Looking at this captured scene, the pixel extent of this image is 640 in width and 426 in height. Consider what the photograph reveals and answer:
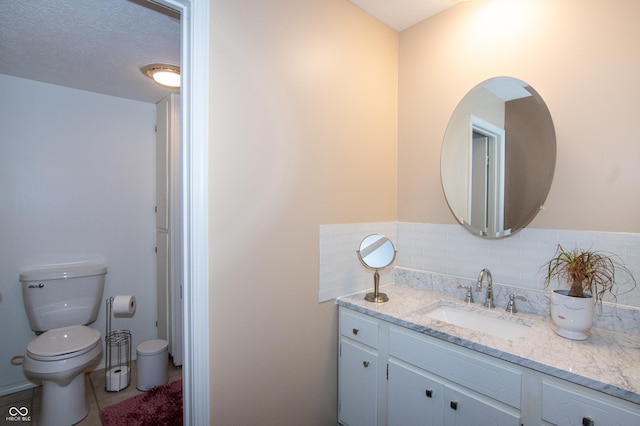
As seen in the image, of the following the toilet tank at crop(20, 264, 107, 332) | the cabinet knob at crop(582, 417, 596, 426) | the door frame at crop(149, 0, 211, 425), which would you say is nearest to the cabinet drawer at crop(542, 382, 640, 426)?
the cabinet knob at crop(582, 417, 596, 426)

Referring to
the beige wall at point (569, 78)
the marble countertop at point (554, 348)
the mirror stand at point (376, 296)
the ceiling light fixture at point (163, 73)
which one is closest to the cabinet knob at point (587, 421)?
the marble countertop at point (554, 348)

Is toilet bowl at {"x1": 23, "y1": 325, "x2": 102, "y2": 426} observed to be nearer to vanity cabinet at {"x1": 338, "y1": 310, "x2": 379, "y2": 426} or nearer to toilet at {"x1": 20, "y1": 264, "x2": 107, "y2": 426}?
toilet at {"x1": 20, "y1": 264, "x2": 107, "y2": 426}

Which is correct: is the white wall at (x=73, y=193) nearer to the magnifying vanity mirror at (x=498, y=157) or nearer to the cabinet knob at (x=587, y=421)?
the magnifying vanity mirror at (x=498, y=157)

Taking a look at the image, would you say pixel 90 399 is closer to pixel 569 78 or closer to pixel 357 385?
pixel 357 385

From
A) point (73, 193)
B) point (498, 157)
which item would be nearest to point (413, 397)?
point (498, 157)

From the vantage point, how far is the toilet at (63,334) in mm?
1970

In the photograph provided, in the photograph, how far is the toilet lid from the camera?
6.46 ft

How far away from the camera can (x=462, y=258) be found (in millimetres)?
1845

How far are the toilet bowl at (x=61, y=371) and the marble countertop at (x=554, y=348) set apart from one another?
6.07 ft

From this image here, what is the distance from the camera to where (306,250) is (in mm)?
1691

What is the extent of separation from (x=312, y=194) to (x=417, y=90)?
3.33ft

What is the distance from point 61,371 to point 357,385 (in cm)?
181

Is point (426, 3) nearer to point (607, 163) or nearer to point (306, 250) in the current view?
point (607, 163)

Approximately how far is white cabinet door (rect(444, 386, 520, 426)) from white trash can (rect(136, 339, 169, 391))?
2101 millimetres
